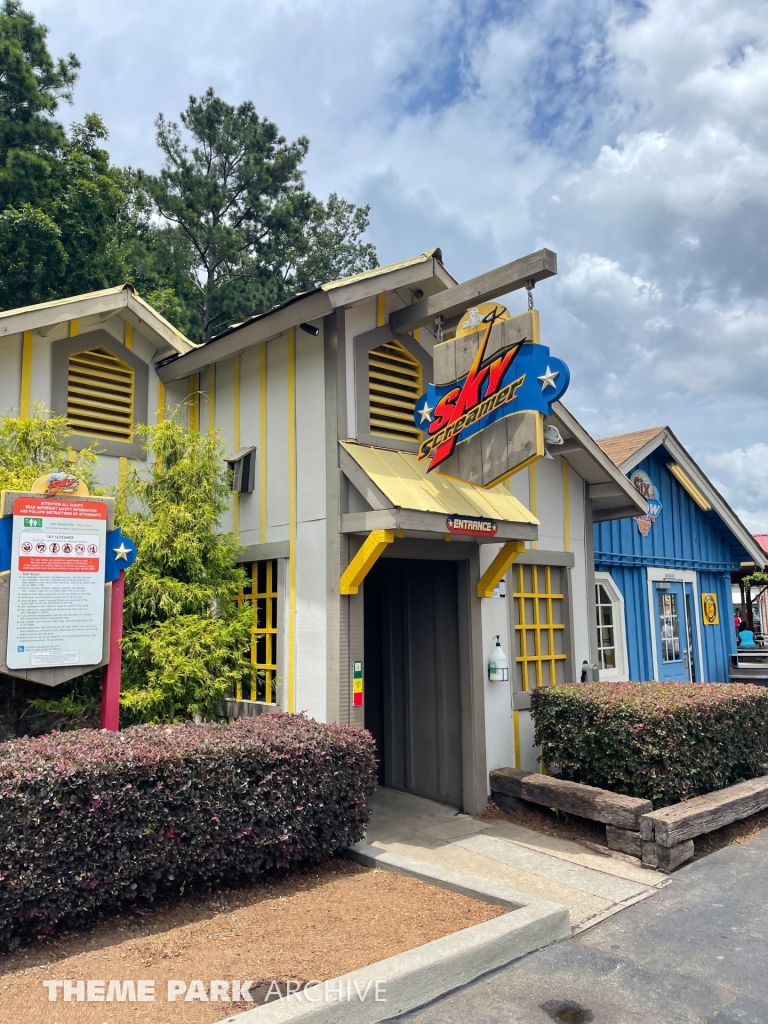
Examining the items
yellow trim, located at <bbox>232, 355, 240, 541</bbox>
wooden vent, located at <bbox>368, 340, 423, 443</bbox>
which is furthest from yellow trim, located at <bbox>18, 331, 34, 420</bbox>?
wooden vent, located at <bbox>368, 340, 423, 443</bbox>

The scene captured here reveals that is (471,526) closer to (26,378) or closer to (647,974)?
(647,974)

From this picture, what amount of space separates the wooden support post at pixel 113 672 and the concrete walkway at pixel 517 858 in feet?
8.50

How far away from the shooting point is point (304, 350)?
316 inches

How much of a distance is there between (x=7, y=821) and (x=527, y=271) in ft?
18.9

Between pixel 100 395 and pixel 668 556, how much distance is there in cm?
929

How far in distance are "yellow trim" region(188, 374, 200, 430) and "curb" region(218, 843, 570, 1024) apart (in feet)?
19.8

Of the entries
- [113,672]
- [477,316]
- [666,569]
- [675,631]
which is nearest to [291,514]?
[113,672]

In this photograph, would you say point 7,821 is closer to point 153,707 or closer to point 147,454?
point 153,707

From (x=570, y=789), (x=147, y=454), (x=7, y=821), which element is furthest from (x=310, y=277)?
(x=7, y=821)

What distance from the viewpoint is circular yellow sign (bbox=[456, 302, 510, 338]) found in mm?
7191

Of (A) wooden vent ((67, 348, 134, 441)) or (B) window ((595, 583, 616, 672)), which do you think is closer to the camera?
(A) wooden vent ((67, 348, 134, 441))

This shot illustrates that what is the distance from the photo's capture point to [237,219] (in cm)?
2575

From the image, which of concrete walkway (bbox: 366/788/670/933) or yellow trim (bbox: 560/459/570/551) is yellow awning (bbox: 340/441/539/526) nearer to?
yellow trim (bbox: 560/459/570/551)

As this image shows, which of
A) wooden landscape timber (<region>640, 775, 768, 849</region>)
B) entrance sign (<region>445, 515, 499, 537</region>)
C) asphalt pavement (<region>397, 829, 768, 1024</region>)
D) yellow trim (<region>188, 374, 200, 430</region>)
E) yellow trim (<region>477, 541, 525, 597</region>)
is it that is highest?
yellow trim (<region>188, 374, 200, 430</region>)
